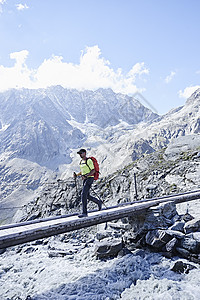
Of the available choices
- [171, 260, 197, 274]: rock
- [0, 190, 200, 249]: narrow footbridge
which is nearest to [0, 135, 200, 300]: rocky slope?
[171, 260, 197, 274]: rock

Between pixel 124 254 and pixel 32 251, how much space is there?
27.9ft

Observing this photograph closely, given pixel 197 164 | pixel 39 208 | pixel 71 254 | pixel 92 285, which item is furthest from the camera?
pixel 39 208

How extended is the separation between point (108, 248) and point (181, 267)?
4.16 m

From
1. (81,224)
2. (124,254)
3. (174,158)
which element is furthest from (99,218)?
(174,158)

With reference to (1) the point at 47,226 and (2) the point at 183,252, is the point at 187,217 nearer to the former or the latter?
(2) the point at 183,252

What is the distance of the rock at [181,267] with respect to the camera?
9.32 meters

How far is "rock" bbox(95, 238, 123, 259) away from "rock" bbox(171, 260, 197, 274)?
342 cm

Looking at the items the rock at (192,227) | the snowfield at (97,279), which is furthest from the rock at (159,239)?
the rock at (192,227)

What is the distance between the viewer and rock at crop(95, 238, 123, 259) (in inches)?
470

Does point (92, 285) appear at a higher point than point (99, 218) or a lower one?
lower

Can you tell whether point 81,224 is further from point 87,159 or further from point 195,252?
point 195,252

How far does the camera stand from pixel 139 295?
27.9 ft

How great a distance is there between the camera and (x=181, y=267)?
9.46 metres

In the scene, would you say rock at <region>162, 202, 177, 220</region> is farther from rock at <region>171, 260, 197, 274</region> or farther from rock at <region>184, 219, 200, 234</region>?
rock at <region>171, 260, 197, 274</region>
